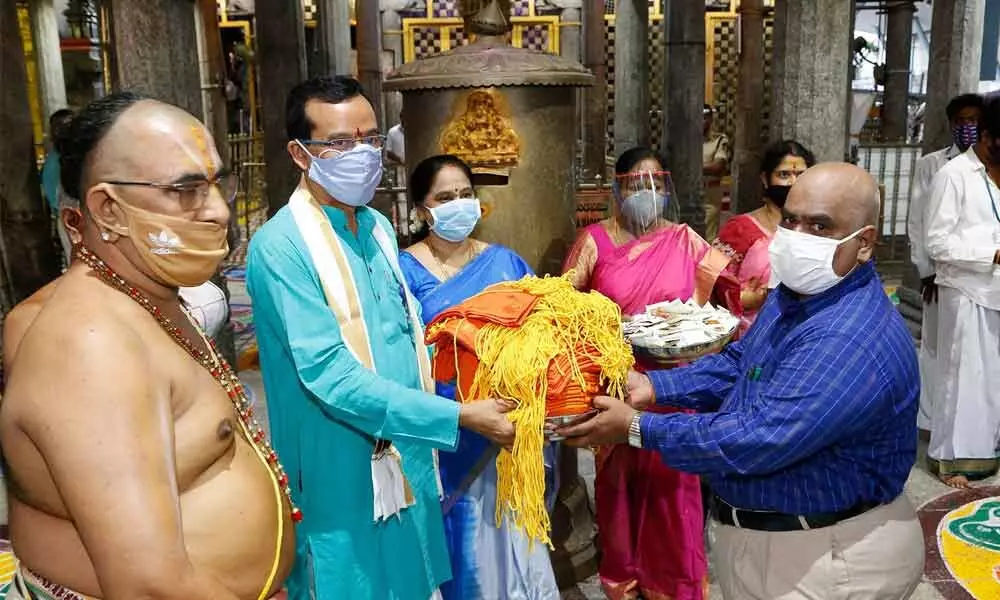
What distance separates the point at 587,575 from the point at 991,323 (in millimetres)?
2771

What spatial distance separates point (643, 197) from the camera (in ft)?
13.2

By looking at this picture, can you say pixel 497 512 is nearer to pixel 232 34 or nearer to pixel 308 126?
pixel 308 126

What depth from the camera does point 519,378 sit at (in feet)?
8.09

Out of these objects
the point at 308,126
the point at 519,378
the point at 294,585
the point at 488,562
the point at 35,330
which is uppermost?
the point at 308,126

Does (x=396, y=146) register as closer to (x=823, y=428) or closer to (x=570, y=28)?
(x=570, y=28)

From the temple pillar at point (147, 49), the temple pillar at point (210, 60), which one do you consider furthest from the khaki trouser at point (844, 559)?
the temple pillar at point (210, 60)

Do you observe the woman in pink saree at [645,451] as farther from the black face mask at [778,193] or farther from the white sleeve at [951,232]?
the white sleeve at [951,232]

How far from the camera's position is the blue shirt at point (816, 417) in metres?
2.15

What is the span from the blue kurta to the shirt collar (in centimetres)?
A: 98

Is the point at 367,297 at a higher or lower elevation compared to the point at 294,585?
higher

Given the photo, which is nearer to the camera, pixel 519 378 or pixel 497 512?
pixel 519 378

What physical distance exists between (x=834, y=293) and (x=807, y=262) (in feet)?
0.39

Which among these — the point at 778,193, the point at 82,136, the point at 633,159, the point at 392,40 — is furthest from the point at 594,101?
the point at 82,136

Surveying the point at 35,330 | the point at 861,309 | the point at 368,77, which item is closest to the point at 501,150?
the point at 861,309
